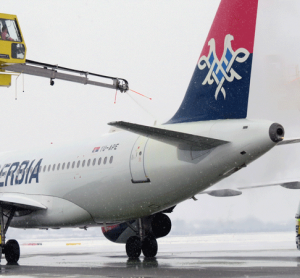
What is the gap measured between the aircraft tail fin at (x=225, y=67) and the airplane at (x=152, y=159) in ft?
0.08

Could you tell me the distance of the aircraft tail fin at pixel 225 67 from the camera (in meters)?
12.3

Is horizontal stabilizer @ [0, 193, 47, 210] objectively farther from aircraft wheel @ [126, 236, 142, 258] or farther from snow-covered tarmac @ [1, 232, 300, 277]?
aircraft wheel @ [126, 236, 142, 258]

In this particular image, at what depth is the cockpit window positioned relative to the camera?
624 inches

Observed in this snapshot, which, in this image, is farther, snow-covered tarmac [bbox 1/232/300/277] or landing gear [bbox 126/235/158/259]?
landing gear [bbox 126/235/158/259]

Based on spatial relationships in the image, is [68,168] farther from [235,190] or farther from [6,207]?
[235,190]

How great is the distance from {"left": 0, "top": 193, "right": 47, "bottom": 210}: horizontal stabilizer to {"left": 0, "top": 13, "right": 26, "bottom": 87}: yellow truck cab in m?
3.83

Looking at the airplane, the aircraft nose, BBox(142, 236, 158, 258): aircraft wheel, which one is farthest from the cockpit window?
the aircraft nose

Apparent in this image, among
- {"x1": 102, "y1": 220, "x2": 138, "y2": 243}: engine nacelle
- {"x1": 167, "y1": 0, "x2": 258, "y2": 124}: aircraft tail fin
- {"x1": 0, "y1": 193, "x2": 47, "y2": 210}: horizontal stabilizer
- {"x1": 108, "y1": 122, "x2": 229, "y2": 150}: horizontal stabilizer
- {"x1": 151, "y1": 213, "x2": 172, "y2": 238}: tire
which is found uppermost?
{"x1": 167, "y1": 0, "x2": 258, "y2": 124}: aircraft tail fin

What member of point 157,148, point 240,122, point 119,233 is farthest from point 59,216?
point 240,122

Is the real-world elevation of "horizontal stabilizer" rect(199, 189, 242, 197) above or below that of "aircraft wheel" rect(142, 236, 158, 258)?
above

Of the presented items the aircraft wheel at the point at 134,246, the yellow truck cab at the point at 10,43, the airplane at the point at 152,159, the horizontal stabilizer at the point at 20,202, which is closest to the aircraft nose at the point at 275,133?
the airplane at the point at 152,159

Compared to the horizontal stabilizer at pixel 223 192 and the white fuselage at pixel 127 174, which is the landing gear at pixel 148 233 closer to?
the white fuselage at pixel 127 174

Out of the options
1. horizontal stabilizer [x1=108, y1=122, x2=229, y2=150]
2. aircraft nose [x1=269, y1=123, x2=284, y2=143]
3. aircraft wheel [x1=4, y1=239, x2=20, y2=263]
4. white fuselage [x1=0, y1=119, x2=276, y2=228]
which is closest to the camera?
aircraft nose [x1=269, y1=123, x2=284, y2=143]

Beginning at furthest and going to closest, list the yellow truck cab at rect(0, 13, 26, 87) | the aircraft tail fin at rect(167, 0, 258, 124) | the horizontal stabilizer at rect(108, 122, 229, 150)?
the yellow truck cab at rect(0, 13, 26, 87) → the aircraft tail fin at rect(167, 0, 258, 124) → the horizontal stabilizer at rect(108, 122, 229, 150)
